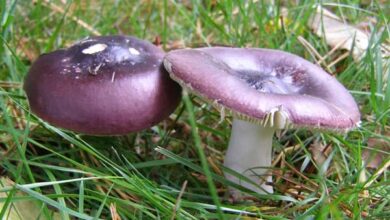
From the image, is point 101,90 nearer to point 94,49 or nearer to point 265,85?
point 94,49

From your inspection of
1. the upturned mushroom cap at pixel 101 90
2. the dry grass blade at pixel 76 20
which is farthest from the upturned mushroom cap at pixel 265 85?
the dry grass blade at pixel 76 20

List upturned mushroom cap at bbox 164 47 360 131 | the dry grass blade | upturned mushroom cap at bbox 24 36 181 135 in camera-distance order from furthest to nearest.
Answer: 1. the dry grass blade
2. upturned mushroom cap at bbox 24 36 181 135
3. upturned mushroom cap at bbox 164 47 360 131

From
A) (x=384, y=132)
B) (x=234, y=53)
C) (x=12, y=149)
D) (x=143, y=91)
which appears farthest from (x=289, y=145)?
(x=12, y=149)

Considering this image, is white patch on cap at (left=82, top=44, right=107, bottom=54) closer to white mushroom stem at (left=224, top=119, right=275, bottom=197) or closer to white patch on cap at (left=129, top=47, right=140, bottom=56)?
white patch on cap at (left=129, top=47, right=140, bottom=56)

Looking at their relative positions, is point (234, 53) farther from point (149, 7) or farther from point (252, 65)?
point (149, 7)

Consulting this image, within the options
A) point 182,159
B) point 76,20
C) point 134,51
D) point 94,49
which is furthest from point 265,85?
point 76,20

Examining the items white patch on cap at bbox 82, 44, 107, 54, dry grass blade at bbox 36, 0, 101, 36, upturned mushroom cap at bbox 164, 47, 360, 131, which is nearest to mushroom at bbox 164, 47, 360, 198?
upturned mushroom cap at bbox 164, 47, 360, 131
